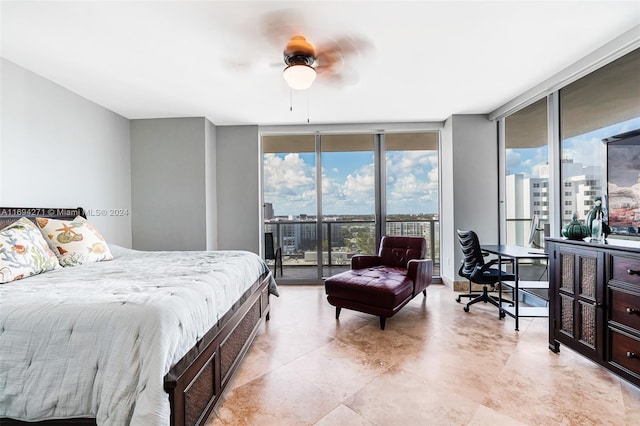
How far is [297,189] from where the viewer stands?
4.62 meters

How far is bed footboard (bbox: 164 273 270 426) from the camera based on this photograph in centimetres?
120

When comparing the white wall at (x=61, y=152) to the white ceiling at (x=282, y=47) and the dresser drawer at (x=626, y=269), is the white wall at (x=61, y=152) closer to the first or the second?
the white ceiling at (x=282, y=47)

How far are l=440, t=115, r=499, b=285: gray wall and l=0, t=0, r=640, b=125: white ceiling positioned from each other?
25.6 inches

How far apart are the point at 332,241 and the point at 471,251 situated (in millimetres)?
2159

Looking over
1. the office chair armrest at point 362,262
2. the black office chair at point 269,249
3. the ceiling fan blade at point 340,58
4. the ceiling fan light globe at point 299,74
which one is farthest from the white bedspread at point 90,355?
the black office chair at point 269,249

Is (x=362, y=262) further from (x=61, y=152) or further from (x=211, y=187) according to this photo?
(x=61, y=152)

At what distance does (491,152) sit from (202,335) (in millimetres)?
4420

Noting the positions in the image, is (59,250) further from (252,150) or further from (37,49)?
(252,150)

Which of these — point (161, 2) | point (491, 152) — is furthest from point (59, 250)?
point (491, 152)

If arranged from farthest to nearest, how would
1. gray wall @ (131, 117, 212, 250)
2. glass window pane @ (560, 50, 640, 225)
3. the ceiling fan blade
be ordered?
gray wall @ (131, 117, 212, 250) → glass window pane @ (560, 50, 640, 225) → the ceiling fan blade

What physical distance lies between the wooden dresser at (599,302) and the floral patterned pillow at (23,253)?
157 inches

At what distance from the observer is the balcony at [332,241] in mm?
4609

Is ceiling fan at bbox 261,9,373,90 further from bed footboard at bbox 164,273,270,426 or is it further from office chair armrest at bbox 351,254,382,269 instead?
office chair armrest at bbox 351,254,382,269

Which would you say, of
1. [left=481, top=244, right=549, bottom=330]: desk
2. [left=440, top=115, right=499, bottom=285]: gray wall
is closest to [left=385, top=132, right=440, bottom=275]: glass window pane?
[left=440, top=115, right=499, bottom=285]: gray wall
